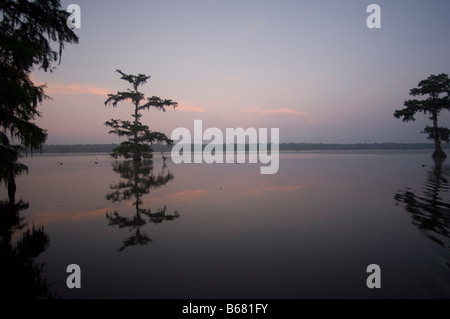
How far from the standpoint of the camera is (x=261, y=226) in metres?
7.05

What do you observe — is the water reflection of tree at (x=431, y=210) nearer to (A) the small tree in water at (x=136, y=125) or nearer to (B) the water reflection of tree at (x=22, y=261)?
(B) the water reflection of tree at (x=22, y=261)

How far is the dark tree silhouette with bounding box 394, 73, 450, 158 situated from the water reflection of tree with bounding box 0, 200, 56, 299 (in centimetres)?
4847

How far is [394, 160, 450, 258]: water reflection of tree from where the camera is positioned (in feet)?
19.7

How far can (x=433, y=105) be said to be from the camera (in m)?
36.0

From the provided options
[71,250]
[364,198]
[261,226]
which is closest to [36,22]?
[71,250]

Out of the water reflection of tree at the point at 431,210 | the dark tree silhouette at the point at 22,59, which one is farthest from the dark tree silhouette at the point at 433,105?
the dark tree silhouette at the point at 22,59

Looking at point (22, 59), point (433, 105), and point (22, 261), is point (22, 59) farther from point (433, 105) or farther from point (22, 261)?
point (433, 105)

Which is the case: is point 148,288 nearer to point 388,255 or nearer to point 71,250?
point 71,250

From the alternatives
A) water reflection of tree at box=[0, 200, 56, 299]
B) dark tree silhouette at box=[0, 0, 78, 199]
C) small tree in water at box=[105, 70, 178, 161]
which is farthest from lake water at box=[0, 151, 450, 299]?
small tree in water at box=[105, 70, 178, 161]

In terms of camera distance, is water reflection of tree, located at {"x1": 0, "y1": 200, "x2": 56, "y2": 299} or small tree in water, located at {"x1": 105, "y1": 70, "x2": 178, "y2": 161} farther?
small tree in water, located at {"x1": 105, "y1": 70, "x2": 178, "y2": 161}

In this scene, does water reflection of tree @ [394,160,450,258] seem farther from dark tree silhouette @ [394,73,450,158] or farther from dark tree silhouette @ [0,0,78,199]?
dark tree silhouette @ [394,73,450,158]

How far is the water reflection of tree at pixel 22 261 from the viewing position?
151 inches

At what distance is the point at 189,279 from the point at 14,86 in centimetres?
661

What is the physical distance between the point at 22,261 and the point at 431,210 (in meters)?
12.6
